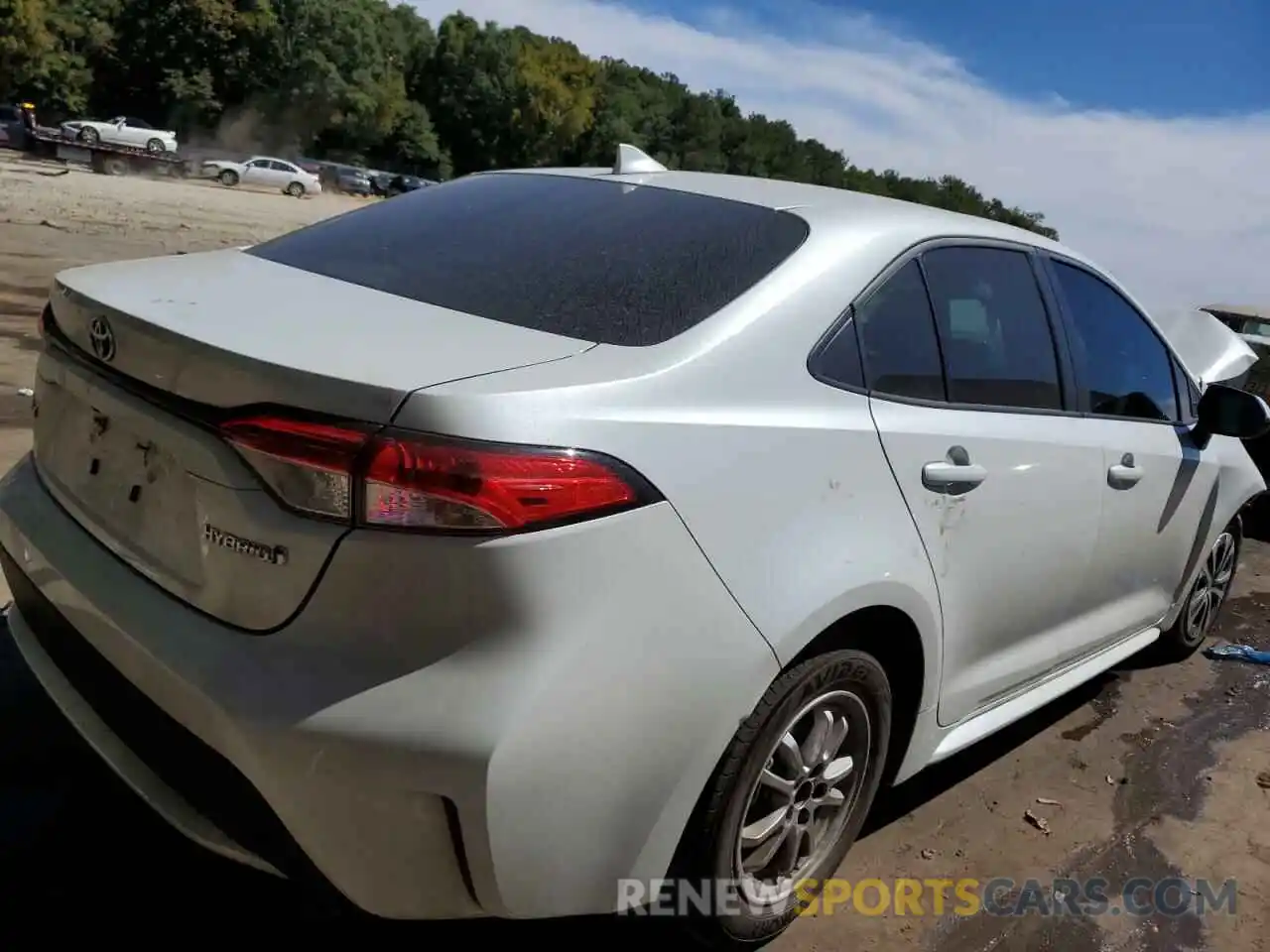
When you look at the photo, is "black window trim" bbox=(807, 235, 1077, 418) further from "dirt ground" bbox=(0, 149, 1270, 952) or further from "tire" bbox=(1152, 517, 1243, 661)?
"tire" bbox=(1152, 517, 1243, 661)

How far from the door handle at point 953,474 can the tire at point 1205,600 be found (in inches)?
85.0

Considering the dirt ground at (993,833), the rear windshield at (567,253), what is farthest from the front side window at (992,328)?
the dirt ground at (993,833)

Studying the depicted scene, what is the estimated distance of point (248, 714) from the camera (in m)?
1.83

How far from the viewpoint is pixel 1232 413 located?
3773 mm

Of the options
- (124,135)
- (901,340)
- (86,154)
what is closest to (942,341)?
(901,340)

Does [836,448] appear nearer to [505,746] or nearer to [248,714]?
[505,746]

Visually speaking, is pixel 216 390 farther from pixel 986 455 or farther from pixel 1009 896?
pixel 1009 896

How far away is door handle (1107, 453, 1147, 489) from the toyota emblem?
265 cm

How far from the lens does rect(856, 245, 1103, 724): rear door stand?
2.55m

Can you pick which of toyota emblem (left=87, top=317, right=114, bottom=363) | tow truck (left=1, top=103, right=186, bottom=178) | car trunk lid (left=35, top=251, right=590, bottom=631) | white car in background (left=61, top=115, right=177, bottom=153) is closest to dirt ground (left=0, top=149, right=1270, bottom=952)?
car trunk lid (left=35, top=251, right=590, bottom=631)

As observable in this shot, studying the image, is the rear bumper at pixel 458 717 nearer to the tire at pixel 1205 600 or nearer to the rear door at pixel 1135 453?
the rear door at pixel 1135 453

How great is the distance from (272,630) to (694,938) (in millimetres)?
1129

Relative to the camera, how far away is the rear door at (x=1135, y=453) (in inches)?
131

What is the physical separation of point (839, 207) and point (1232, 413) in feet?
6.14
